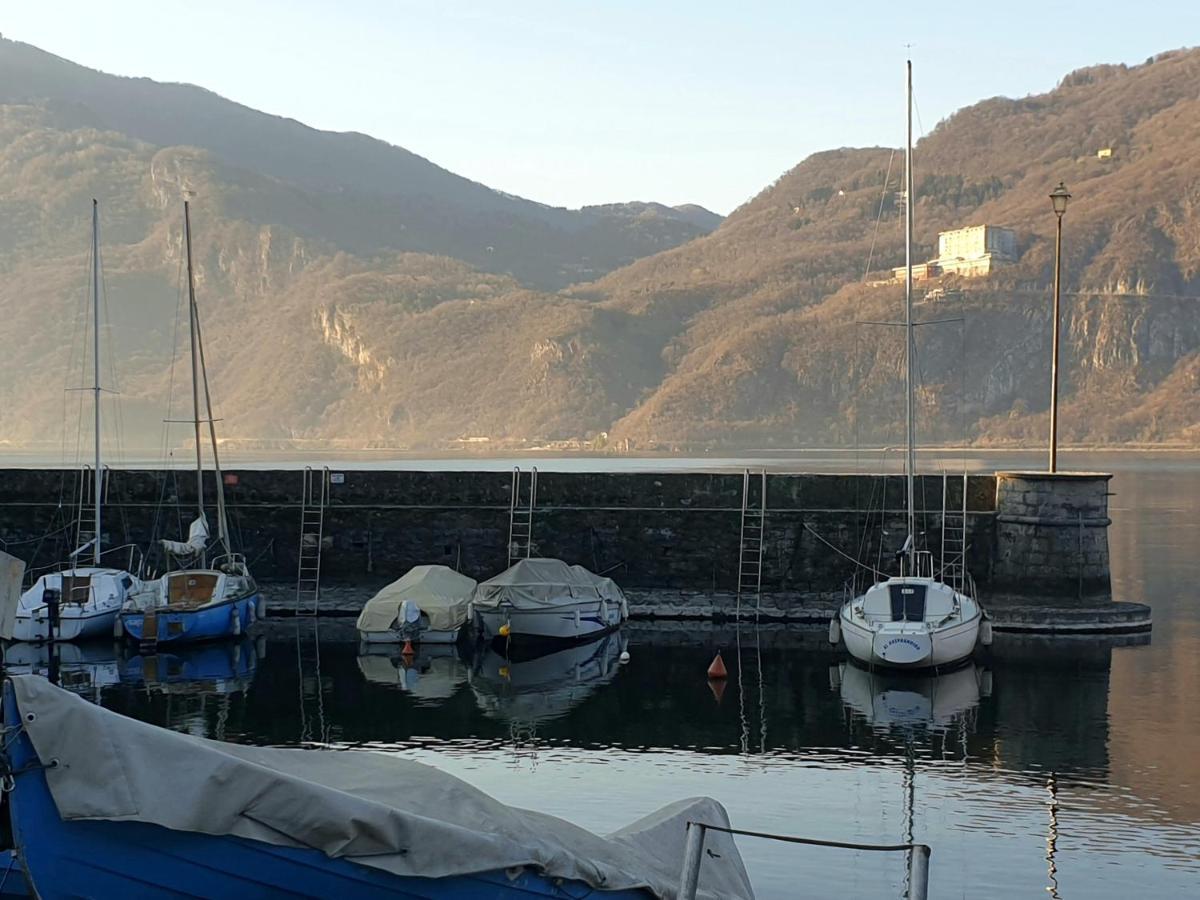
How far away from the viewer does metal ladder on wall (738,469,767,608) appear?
3841 cm

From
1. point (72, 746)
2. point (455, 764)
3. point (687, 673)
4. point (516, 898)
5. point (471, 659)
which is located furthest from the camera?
point (471, 659)

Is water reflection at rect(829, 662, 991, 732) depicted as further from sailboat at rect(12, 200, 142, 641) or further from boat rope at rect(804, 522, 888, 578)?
sailboat at rect(12, 200, 142, 641)

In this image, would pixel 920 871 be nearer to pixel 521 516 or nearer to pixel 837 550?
pixel 837 550

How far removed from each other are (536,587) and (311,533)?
26.7 ft

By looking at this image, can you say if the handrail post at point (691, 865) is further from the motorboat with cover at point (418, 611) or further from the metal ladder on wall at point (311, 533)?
the metal ladder on wall at point (311, 533)

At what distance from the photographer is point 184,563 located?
39.7 meters

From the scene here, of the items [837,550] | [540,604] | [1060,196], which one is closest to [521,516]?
[540,604]

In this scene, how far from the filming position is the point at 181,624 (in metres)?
35.5

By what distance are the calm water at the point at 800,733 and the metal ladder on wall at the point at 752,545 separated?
1.91m

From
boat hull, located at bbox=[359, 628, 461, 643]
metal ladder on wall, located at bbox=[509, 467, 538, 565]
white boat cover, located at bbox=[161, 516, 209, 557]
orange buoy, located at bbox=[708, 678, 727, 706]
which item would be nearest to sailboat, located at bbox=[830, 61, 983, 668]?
orange buoy, located at bbox=[708, 678, 727, 706]

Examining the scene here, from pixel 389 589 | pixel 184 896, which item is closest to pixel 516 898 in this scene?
pixel 184 896

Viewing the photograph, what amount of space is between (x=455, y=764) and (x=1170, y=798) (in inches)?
404

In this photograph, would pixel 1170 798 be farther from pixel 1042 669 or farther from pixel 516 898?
pixel 516 898

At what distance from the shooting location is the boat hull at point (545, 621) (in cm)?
3475
